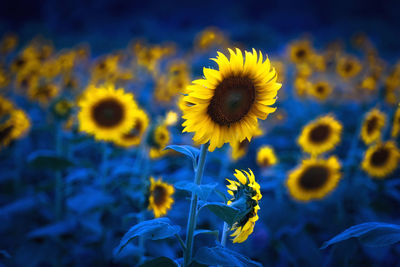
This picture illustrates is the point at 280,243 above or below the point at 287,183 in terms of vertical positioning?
below

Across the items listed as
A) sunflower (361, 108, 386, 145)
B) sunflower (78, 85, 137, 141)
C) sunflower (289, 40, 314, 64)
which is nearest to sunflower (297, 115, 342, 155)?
sunflower (361, 108, 386, 145)

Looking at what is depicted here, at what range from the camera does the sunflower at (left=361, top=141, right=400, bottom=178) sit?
2.52m

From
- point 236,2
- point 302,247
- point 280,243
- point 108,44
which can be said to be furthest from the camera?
point 236,2

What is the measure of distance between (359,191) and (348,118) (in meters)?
2.82

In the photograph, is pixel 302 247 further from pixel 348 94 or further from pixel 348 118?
pixel 348 94

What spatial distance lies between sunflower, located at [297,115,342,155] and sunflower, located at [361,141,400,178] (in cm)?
33

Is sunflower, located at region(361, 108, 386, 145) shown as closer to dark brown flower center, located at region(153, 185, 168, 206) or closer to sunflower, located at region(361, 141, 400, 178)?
sunflower, located at region(361, 141, 400, 178)

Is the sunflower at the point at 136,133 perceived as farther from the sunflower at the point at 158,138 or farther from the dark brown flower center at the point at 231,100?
the dark brown flower center at the point at 231,100

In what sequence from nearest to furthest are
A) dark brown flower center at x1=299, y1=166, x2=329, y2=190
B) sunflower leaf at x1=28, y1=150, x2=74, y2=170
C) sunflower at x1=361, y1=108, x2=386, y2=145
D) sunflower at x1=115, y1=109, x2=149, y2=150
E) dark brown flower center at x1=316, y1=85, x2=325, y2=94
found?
sunflower leaf at x1=28, y1=150, x2=74, y2=170 → dark brown flower center at x1=299, y1=166, x2=329, y2=190 → sunflower at x1=361, y1=108, x2=386, y2=145 → sunflower at x1=115, y1=109, x2=149, y2=150 → dark brown flower center at x1=316, y1=85, x2=325, y2=94

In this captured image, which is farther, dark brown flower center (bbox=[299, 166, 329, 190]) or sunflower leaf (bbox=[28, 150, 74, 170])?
dark brown flower center (bbox=[299, 166, 329, 190])

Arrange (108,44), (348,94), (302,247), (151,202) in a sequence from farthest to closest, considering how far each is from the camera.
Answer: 1. (108,44)
2. (348,94)
3. (302,247)
4. (151,202)

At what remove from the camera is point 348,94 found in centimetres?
605

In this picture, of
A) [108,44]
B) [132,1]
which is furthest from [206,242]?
[132,1]

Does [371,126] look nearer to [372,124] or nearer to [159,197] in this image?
[372,124]
